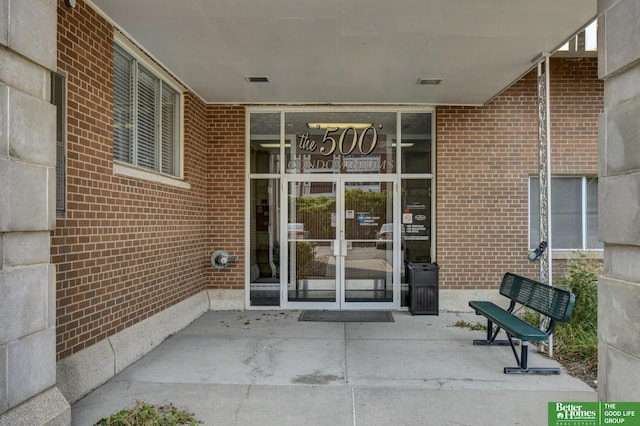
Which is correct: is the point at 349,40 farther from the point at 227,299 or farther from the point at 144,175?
the point at 227,299

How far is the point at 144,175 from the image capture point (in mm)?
5625

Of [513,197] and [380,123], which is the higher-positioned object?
[380,123]

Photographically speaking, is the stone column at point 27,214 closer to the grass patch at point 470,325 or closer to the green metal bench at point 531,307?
the green metal bench at point 531,307

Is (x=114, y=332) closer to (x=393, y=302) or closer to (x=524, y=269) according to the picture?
(x=393, y=302)

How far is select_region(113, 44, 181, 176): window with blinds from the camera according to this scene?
17.2ft

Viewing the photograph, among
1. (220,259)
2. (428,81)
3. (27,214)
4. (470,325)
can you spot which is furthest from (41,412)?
(428,81)

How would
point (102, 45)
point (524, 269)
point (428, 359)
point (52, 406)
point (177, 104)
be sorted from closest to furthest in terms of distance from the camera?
point (52, 406)
point (102, 45)
point (428, 359)
point (177, 104)
point (524, 269)

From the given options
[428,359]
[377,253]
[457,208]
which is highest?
[457,208]

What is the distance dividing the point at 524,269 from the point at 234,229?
209 inches

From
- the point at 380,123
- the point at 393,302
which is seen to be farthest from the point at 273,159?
the point at 393,302

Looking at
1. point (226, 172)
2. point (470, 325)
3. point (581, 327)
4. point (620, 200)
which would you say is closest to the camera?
point (620, 200)

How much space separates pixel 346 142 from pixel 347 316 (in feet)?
10.3

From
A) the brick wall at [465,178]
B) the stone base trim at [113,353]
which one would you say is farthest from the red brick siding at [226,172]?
the stone base trim at [113,353]

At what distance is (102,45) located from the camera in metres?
4.68
